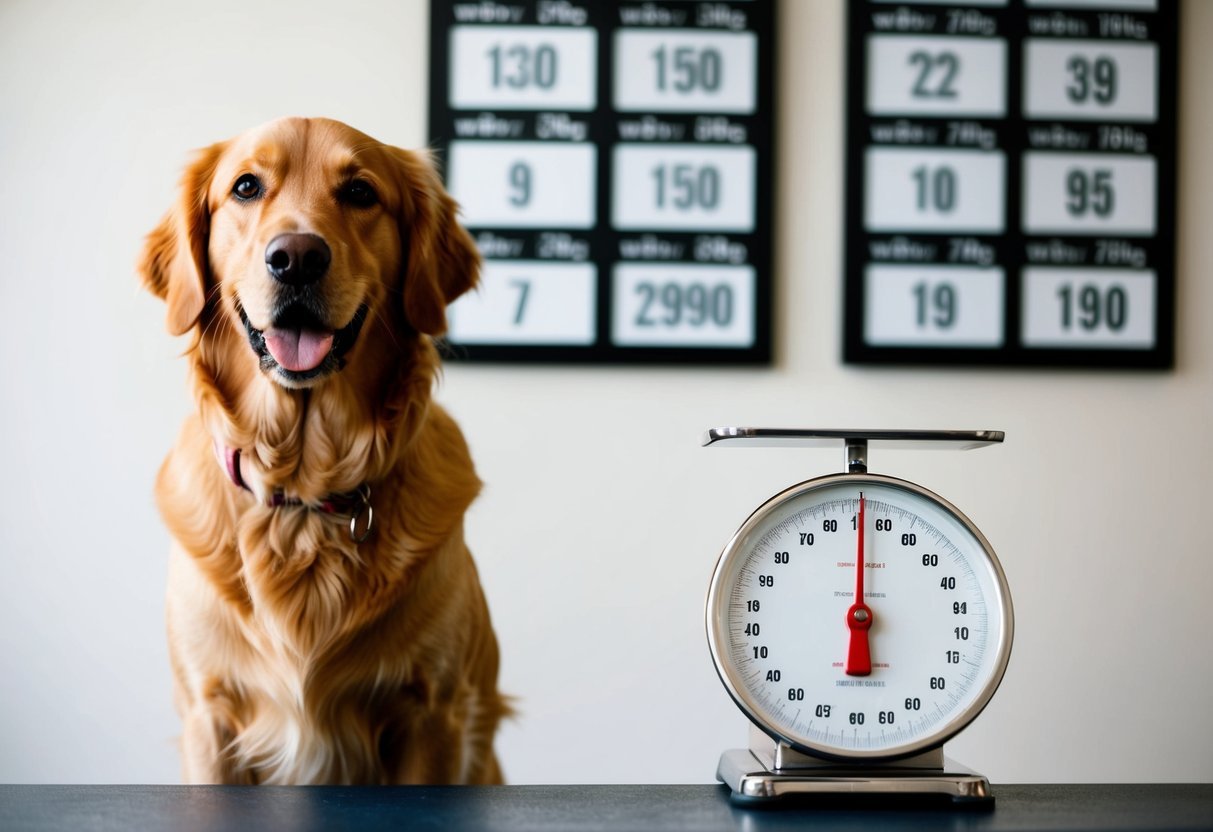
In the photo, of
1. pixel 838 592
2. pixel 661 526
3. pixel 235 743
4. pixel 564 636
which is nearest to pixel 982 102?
pixel 661 526

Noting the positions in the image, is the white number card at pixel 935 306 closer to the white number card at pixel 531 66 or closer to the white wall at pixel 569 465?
the white wall at pixel 569 465

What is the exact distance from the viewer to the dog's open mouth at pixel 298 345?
3.23 feet

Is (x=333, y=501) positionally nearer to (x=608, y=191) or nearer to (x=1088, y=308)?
(x=608, y=191)

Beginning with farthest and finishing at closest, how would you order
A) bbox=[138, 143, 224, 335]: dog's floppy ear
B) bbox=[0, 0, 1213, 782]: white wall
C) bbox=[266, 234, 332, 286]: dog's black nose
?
bbox=[0, 0, 1213, 782]: white wall
bbox=[138, 143, 224, 335]: dog's floppy ear
bbox=[266, 234, 332, 286]: dog's black nose

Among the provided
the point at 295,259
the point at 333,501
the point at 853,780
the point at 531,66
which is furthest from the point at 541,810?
the point at 531,66

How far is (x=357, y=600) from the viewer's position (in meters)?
A: 1.03

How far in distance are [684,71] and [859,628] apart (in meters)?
1.28

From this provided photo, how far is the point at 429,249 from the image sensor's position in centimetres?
114

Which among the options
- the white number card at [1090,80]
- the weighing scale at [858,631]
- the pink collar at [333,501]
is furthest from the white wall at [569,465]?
the weighing scale at [858,631]

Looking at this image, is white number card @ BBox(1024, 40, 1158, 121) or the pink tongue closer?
the pink tongue

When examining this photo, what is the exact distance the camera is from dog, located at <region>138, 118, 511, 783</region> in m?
1.02

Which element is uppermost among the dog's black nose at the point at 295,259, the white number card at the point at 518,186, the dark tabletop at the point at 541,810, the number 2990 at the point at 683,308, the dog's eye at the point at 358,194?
the white number card at the point at 518,186

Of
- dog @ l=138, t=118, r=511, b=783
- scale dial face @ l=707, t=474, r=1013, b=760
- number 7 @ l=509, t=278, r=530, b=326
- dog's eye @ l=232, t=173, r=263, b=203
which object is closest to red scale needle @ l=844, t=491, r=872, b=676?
scale dial face @ l=707, t=474, r=1013, b=760

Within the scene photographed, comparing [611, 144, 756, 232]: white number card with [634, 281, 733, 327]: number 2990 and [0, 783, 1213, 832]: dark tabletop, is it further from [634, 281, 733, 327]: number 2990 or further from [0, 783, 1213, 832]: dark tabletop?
[0, 783, 1213, 832]: dark tabletop
